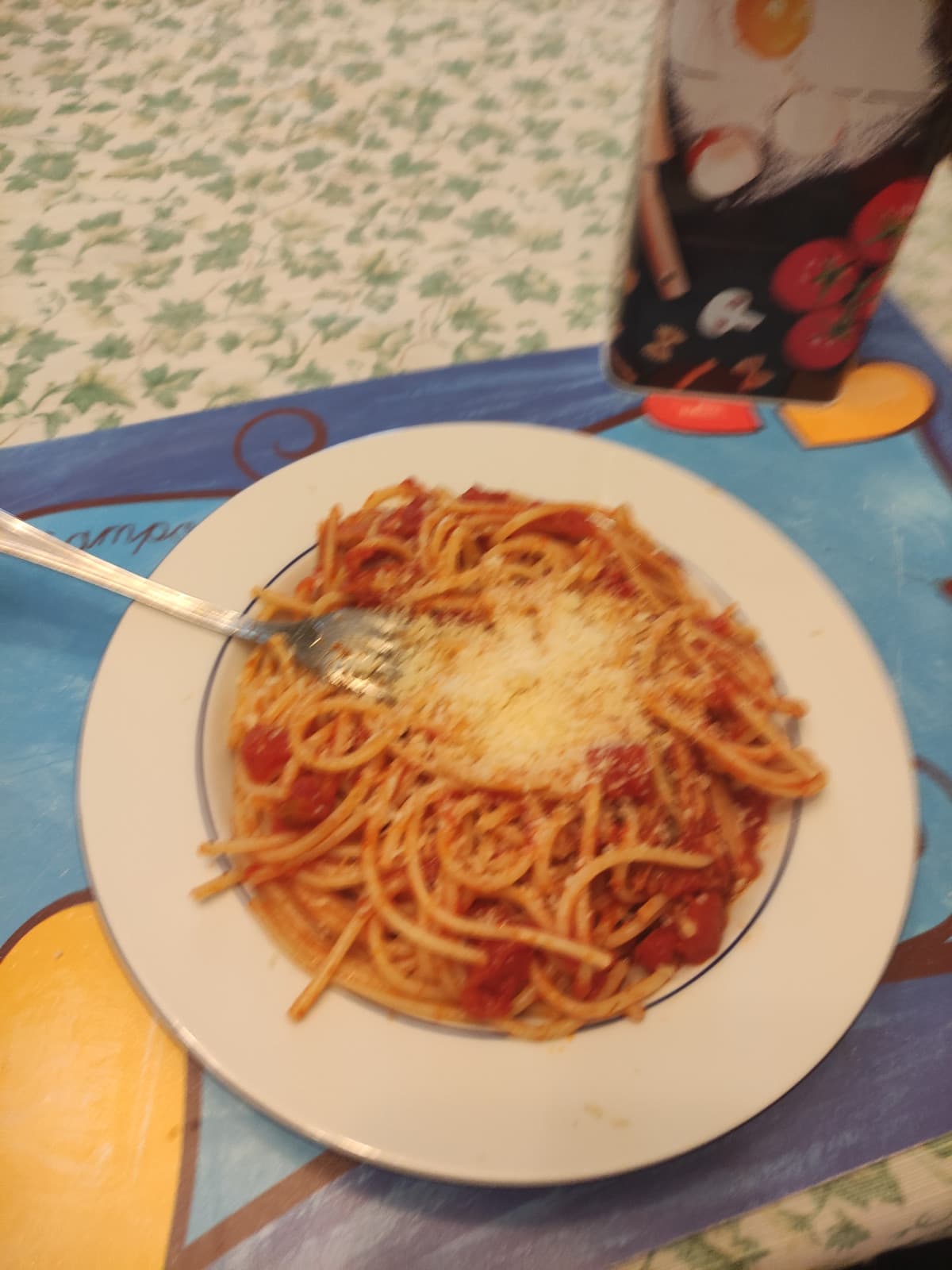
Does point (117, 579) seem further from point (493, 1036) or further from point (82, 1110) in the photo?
point (493, 1036)

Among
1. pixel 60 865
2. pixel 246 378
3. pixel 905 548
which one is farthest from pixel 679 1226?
pixel 246 378

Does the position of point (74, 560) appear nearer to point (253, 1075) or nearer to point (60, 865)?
point (60, 865)

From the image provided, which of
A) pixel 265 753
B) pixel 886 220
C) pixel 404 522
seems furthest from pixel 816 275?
pixel 265 753

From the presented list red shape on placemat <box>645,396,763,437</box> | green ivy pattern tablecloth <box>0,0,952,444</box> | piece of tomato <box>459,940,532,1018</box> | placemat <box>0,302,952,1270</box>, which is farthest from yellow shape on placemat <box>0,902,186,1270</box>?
red shape on placemat <box>645,396,763,437</box>

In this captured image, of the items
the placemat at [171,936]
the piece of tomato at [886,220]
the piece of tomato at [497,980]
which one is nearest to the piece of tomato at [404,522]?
the placemat at [171,936]

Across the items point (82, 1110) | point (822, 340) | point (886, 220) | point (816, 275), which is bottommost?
point (82, 1110)

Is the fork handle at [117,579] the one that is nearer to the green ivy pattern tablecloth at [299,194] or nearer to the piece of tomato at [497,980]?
the green ivy pattern tablecloth at [299,194]

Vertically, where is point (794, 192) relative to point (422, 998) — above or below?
above

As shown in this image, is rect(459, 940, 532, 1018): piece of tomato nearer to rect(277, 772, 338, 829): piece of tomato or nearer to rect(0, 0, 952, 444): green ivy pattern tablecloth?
rect(277, 772, 338, 829): piece of tomato

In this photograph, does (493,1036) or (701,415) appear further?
(701,415)
